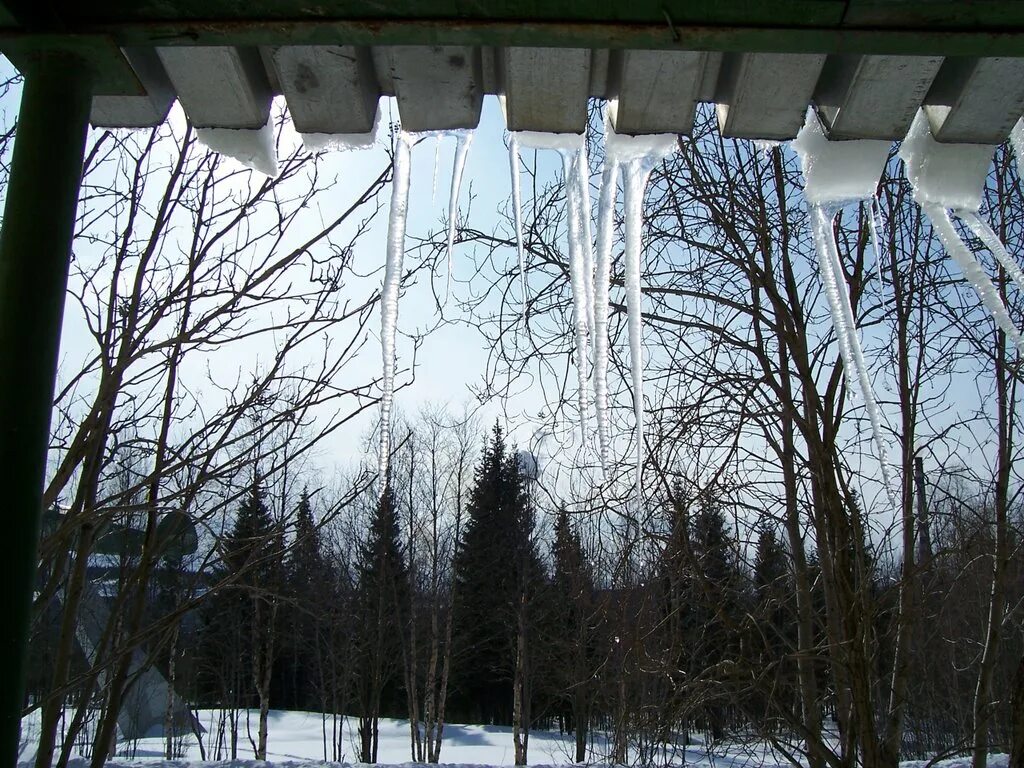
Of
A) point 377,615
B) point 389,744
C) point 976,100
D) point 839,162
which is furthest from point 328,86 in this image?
point 389,744

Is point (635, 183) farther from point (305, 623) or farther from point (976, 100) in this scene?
point (305, 623)

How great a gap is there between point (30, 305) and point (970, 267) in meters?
2.12

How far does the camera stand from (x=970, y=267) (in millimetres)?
2088

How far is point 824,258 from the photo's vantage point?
2480 millimetres

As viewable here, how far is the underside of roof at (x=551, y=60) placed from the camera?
4.43 ft

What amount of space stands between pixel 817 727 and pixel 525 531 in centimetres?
1798

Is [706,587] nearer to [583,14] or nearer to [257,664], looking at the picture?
[583,14]

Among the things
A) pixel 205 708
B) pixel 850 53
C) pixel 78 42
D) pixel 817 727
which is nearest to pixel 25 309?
pixel 78 42

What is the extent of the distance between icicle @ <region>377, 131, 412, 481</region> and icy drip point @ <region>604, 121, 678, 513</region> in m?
0.49

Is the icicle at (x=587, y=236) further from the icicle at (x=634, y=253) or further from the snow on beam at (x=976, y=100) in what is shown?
the snow on beam at (x=976, y=100)

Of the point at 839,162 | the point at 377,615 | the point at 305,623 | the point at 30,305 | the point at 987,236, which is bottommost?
the point at 305,623

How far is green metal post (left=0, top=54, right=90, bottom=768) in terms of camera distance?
1.25 metres

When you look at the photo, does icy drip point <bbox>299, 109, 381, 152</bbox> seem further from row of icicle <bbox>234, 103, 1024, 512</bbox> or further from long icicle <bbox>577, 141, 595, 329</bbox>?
long icicle <bbox>577, 141, 595, 329</bbox>

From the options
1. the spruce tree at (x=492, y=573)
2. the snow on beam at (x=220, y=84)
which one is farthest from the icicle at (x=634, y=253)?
the spruce tree at (x=492, y=573)
